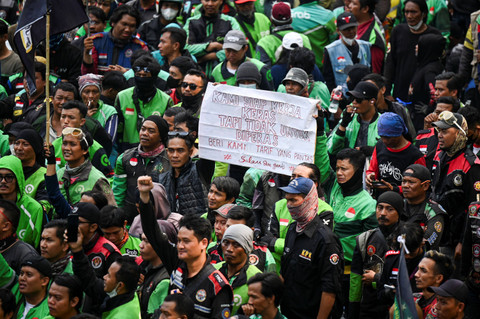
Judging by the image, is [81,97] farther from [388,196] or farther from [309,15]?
[388,196]

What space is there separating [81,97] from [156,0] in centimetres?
447

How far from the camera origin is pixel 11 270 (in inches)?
354

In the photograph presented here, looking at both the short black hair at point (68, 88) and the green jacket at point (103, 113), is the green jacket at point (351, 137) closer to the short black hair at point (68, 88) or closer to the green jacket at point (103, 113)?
the green jacket at point (103, 113)

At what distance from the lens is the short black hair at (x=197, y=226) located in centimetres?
824

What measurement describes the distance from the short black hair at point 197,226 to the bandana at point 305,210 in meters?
0.80

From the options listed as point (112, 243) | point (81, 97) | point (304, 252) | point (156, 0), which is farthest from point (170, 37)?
point (304, 252)

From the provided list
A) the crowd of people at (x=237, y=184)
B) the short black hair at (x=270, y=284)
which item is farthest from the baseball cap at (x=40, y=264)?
the short black hair at (x=270, y=284)

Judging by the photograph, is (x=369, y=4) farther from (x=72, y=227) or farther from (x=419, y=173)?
(x=72, y=227)

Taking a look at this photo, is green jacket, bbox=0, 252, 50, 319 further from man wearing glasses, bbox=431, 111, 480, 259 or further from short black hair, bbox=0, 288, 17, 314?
man wearing glasses, bbox=431, 111, 480, 259

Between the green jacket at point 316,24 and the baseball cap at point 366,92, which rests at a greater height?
the baseball cap at point 366,92

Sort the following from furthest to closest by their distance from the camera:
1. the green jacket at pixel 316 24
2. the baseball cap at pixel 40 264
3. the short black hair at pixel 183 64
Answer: the green jacket at pixel 316 24, the short black hair at pixel 183 64, the baseball cap at pixel 40 264

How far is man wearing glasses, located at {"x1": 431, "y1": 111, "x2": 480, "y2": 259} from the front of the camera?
977cm

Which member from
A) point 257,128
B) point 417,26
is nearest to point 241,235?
point 257,128

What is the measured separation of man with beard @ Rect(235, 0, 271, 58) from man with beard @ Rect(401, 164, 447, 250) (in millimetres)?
5898
